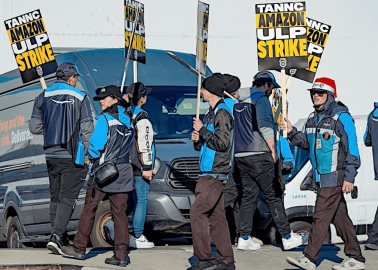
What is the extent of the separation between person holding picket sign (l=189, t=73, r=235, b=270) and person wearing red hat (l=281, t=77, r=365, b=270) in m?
0.75

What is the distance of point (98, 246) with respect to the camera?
15.1m

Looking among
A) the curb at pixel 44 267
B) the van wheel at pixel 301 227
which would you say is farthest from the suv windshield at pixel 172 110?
the curb at pixel 44 267

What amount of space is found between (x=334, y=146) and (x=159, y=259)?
2.38 m

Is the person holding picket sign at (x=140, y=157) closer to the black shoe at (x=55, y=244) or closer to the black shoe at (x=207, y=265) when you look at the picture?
the black shoe at (x=55, y=244)

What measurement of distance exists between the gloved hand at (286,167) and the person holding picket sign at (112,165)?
99.5 inches

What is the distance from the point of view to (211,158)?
40.6ft

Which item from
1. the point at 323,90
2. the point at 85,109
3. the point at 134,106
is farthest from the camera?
the point at 134,106

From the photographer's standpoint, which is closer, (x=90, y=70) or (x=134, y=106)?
(x=134, y=106)

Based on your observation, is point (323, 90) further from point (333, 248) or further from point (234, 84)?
point (333, 248)

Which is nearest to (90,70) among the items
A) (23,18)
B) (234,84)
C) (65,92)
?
(23,18)

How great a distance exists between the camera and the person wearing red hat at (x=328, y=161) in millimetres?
12547

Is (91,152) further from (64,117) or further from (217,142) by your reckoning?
(217,142)

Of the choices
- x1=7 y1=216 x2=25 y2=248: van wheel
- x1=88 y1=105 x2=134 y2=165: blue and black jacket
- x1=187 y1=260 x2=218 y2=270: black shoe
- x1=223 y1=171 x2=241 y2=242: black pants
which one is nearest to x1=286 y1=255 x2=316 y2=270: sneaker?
x1=187 y1=260 x2=218 y2=270: black shoe

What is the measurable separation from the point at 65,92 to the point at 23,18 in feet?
7.42
